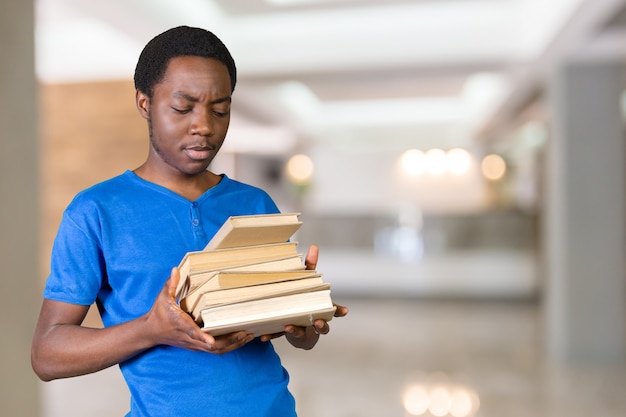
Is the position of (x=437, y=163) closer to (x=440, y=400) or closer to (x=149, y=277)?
(x=440, y=400)

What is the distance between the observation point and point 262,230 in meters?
0.76

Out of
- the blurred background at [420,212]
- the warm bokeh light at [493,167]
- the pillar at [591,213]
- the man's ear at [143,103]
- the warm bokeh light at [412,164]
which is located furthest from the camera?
the warm bokeh light at [412,164]

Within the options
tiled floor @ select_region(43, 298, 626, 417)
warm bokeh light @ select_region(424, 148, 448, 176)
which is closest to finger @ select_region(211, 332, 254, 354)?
tiled floor @ select_region(43, 298, 626, 417)

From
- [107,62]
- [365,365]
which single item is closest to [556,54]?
[365,365]

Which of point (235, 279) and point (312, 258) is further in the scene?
point (312, 258)

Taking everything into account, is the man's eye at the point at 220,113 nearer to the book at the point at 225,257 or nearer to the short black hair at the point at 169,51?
the short black hair at the point at 169,51

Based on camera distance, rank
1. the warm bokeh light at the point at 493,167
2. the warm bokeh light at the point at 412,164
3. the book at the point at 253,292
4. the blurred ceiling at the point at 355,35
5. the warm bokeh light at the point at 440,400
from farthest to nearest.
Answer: the warm bokeh light at the point at 412,164
the warm bokeh light at the point at 493,167
the blurred ceiling at the point at 355,35
the warm bokeh light at the point at 440,400
the book at the point at 253,292

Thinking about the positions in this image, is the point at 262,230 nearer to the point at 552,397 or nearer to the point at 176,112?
the point at 176,112

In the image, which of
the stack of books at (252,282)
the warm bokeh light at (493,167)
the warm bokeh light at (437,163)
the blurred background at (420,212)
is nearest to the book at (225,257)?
the stack of books at (252,282)

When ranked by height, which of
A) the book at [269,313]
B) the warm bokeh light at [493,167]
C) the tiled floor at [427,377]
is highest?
the warm bokeh light at [493,167]

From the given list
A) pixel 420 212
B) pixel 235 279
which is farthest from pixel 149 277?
pixel 420 212

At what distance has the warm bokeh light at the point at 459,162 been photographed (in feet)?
34.6

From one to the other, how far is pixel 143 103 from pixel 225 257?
0.24 m

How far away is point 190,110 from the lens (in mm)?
773
